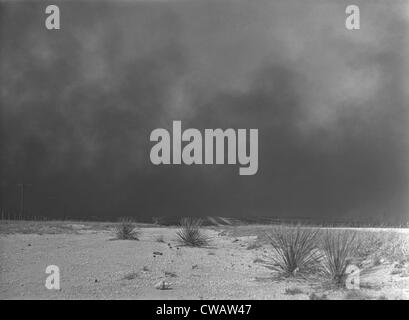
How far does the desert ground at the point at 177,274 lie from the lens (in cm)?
739

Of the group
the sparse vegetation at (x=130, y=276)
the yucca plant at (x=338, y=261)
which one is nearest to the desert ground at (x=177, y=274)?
the sparse vegetation at (x=130, y=276)

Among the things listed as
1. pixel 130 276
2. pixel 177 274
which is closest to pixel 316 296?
pixel 177 274

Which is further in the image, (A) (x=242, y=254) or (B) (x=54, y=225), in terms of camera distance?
(B) (x=54, y=225)

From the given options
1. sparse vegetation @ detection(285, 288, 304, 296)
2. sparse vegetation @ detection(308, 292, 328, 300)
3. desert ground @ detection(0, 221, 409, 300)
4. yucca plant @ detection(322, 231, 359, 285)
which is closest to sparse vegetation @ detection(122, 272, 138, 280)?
desert ground @ detection(0, 221, 409, 300)

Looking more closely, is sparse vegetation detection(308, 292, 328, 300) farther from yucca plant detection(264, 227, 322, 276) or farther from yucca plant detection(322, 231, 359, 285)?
yucca plant detection(264, 227, 322, 276)

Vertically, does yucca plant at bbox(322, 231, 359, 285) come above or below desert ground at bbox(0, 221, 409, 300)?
above

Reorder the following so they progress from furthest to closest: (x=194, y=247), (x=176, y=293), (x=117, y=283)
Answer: (x=194, y=247)
(x=117, y=283)
(x=176, y=293)

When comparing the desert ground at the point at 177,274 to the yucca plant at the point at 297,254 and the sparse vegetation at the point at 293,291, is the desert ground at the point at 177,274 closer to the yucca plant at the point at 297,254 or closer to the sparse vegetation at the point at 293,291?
the sparse vegetation at the point at 293,291

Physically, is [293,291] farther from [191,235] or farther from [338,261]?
[191,235]

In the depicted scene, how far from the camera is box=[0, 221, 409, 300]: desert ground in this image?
24.2ft
